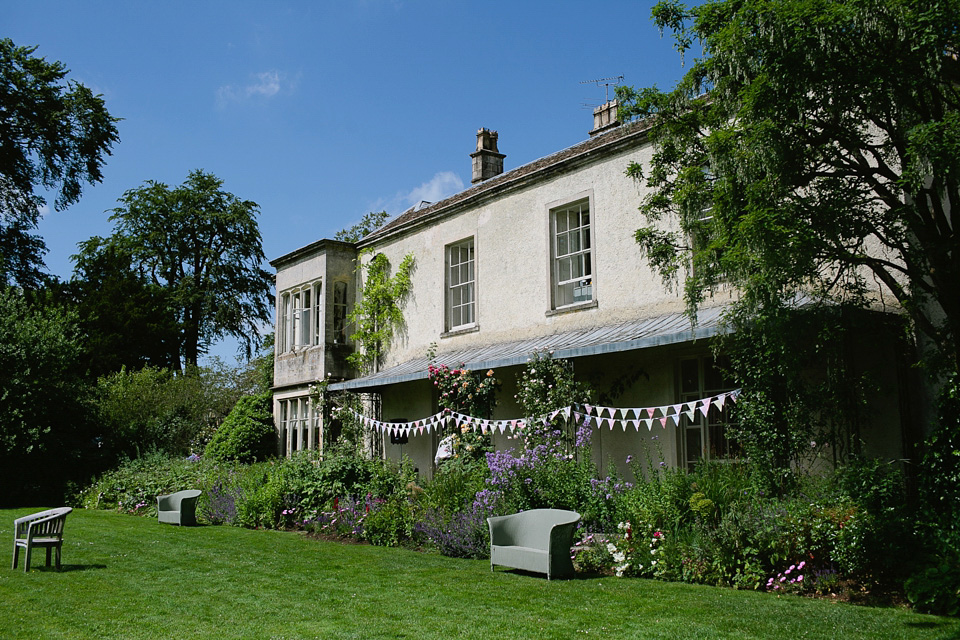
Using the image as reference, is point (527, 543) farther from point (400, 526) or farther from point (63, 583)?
point (63, 583)

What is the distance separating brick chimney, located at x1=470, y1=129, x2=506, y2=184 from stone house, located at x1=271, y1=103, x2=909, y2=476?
29mm

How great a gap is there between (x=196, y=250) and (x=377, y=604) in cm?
3008

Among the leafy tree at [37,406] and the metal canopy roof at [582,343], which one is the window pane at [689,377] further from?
the leafy tree at [37,406]

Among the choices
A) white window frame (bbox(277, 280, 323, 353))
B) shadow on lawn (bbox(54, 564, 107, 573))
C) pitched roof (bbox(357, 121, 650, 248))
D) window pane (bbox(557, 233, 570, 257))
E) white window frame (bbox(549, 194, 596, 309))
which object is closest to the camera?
shadow on lawn (bbox(54, 564, 107, 573))

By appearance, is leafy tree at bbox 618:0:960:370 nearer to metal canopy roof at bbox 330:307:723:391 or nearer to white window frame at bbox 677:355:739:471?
metal canopy roof at bbox 330:307:723:391

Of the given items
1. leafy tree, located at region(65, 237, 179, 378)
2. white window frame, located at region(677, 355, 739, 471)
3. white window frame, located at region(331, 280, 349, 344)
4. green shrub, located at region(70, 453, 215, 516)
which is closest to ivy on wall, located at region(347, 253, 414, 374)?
white window frame, located at region(331, 280, 349, 344)

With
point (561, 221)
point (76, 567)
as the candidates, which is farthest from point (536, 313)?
point (76, 567)

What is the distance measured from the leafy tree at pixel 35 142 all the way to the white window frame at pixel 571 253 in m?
21.0

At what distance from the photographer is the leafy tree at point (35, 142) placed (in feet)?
91.3

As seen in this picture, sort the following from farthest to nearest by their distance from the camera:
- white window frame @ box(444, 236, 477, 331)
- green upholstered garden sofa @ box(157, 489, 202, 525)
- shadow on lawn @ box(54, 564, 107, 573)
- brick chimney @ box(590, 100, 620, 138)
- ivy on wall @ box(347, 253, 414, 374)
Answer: ivy on wall @ box(347, 253, 414, 374) → brick chimney @ box(590, 100, 620, 138) → white window frame @ box(444, 236, 477, 331) → green upholstered garden sofa @ box(157, 489, 202, 525) → shadow on lawn @ box(54, 564, 107, 573)

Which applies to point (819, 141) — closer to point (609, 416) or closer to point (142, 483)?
point (609, 416)

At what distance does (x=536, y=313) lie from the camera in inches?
562

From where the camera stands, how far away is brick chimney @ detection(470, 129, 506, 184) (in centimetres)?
1992

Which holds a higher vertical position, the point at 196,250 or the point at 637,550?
the point at 196,250
